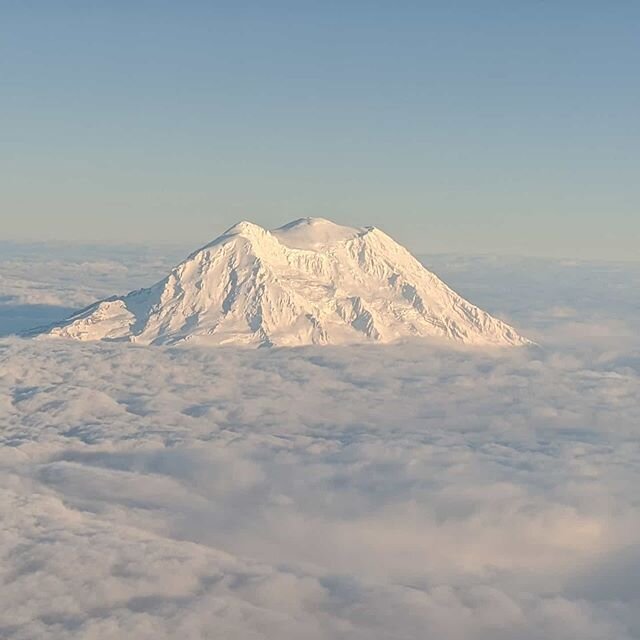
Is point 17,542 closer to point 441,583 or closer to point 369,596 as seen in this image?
point 369,596

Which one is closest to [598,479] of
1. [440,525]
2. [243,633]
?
[440,525]

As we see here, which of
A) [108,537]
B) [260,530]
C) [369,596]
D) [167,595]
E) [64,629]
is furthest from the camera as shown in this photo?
[260,530]

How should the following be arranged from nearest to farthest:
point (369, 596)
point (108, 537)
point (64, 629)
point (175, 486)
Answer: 1. point (64, 629)
2. point (369, 596)
3. point (108, 537)
4. point (175, 486)

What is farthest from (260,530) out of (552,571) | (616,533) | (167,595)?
(616,533)

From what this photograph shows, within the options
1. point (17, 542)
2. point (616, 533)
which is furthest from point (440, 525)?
point (17, 542)

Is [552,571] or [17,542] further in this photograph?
[552,571]

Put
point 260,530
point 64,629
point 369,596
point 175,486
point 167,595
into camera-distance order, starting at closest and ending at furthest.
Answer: point 64,629 → point 167,595 → point 369,596 → point 260,530 → point 175,486

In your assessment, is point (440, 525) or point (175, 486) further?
point (175, 486)

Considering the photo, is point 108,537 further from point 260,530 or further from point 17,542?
point 260,530

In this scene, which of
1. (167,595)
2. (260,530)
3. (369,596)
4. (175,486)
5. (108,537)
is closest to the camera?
(167,595)
